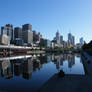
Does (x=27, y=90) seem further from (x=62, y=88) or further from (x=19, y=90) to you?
(x=62, y=88)

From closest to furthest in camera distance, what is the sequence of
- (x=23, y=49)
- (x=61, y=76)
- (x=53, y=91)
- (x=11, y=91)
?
(x=53, y=91) < (x=11, y=91) < (x=61, y=76) < (x=23, y=49)

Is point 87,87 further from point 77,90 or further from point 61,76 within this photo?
point 61,76

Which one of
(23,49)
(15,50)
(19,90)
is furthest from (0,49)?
(19,90)

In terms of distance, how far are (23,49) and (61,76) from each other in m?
132

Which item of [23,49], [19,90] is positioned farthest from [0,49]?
[19,90]

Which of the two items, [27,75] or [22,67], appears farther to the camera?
[22,67]

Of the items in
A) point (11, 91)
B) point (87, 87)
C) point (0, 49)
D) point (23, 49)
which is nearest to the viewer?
point (87, 87)

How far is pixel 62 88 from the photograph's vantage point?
1212 centimetres

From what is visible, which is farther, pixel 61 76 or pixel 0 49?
pixel 0 49

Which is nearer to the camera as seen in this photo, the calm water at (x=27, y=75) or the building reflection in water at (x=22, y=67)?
the calm water at (x=27, y=75)

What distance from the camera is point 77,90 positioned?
11508 mm

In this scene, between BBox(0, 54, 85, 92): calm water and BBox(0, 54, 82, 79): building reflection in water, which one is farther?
BBox(0, 54, 82, 79): building reflection in water

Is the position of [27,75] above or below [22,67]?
below

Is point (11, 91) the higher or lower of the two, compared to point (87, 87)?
lower
